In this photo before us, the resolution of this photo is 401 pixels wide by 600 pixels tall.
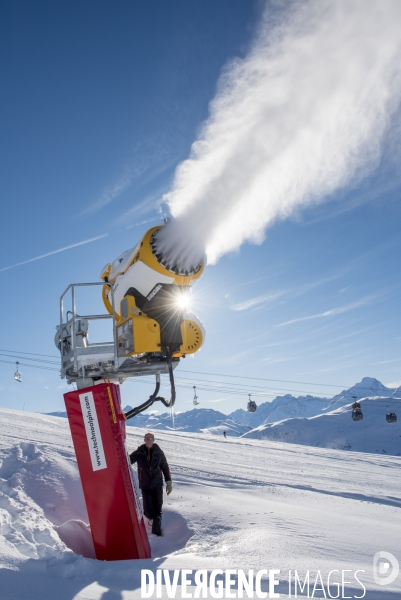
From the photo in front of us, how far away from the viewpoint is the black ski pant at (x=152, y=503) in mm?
7137

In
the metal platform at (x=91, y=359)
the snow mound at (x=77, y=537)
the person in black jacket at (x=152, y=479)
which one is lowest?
the snow mound at (x=77, y=537)

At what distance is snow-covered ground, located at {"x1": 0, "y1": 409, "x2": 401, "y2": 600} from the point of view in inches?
149

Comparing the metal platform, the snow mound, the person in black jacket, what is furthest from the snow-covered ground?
the metal platform

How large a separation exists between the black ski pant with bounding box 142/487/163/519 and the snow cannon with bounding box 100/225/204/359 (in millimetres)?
2544

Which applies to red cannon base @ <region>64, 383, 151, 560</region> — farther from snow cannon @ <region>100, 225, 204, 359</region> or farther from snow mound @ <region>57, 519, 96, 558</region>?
snow cannon @ <region>100, 225, 204, 359</region>

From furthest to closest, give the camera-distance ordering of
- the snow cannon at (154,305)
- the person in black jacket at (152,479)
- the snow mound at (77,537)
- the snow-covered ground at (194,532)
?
1. the person in black jacket at (152,479)
2. the snow mound at (77,537)
3. the snow cannon at (154,305)
4. the snow-covered ground at (194,532)

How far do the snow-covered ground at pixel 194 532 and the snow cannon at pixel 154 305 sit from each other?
8.61ft

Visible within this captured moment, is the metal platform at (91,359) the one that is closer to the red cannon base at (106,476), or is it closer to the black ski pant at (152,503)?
the red cannon base at (106,476)

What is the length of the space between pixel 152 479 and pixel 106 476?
1.43 metres

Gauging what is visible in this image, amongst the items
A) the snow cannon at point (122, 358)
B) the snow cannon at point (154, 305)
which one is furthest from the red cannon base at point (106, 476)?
the snow cannon at point (154, 305)

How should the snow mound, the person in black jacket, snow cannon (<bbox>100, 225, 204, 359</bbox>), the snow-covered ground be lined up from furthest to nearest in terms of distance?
the person in black jacket < the snow mound < snow cannon (<bbox>100, 225, 204, 359</bbox>) < the snow-covered ground

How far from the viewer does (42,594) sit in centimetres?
348

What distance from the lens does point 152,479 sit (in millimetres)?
7293

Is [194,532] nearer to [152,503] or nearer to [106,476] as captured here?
[152,503]
